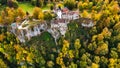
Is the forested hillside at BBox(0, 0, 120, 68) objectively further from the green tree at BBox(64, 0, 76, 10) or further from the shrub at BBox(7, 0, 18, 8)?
the shrub at BBox(7, 0, 18, 8)

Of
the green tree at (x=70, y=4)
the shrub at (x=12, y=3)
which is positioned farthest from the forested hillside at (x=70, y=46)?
the shrub at (x=12, y=3)

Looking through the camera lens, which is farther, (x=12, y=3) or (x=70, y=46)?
(x=12, y=3)

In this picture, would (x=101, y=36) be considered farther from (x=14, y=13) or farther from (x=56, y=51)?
(x=14, y=13)

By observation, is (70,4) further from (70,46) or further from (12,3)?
(12,3)

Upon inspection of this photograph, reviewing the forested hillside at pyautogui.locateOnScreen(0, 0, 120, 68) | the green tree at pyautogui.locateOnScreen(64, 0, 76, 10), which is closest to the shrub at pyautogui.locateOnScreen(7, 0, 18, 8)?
the forested hillside at pyautogui.locateOnScreen(0, 0, 120, 68)

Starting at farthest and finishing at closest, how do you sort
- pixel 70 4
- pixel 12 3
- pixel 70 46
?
pixel 12 3
pixel 70 4
pixel 70 46

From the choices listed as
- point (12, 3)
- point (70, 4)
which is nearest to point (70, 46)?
point (70, 4)

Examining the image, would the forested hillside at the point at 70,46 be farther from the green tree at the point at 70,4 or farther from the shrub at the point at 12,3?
the shrub at the point at 12,3

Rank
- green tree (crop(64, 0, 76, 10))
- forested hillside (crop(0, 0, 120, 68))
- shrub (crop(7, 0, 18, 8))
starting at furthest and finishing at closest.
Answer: shrub (crop(7, 0, 18, 8))
green tree (crop(64, 0, 76, 10))
forested hillside (crop(0, 0, 120, 68))

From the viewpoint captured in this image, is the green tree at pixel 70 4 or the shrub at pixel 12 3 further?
the shrub at pixel 12 3

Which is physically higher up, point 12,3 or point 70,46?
point 12,3

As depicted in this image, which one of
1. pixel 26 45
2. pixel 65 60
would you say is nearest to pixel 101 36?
pixel 65 60

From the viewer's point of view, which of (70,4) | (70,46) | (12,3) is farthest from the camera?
(12,3)
